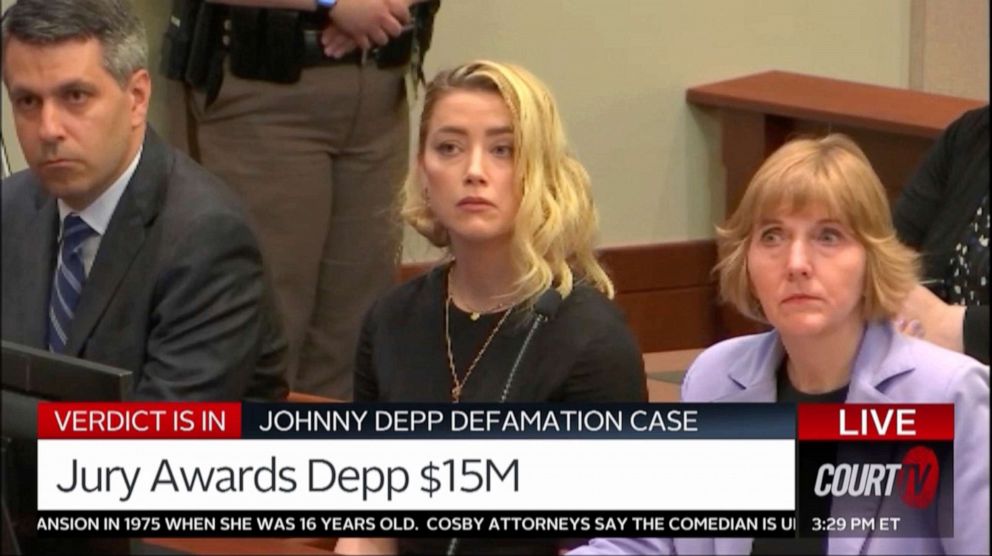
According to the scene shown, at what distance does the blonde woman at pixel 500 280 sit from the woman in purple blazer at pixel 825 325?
0.23m

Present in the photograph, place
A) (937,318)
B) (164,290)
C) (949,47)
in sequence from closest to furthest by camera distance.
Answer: (164,290)
(937,318)
(949,47)

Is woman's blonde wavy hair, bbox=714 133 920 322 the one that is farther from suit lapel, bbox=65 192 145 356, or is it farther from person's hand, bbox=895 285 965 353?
suit lapel, bbox=65 192 145 356

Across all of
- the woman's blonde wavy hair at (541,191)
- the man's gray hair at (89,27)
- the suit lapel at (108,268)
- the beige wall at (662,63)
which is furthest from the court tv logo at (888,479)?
the beige wall at (662,63)

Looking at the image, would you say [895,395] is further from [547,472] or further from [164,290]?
[164,290]

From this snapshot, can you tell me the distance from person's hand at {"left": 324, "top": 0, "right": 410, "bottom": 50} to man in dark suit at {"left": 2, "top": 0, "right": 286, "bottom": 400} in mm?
1009

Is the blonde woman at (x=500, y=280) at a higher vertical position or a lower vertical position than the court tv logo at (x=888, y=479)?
higher

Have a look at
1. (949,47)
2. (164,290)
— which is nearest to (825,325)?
(164,290)

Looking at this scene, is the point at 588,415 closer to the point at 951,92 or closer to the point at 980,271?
the point at 980,271

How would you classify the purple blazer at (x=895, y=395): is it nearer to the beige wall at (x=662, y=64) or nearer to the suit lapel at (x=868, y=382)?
the suit lapel at (x=868, y=382)

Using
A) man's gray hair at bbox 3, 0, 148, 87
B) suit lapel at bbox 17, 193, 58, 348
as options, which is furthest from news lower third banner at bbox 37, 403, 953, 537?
man's gray hair at bbox 3, 0, 148, 87

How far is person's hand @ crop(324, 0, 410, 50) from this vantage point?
3684 millimetres

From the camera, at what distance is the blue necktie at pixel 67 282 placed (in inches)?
103

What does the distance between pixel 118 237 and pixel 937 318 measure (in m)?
1.05

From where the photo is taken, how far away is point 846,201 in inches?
88.4
